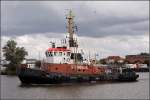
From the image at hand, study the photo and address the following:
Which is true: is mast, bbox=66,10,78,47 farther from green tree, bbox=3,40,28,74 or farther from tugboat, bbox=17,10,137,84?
green tree, bbox=3,40,28,74

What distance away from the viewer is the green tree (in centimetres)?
11069

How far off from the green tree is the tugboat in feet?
152

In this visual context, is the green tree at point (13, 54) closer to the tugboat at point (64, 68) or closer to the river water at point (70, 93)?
the tugboat at point (64, 68)

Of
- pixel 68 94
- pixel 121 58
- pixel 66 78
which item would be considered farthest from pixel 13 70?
pixel 121 58

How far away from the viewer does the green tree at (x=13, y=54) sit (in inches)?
4358

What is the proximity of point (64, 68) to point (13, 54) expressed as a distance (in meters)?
51.1

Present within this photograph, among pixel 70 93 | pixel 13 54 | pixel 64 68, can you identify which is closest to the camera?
pixel 70 93

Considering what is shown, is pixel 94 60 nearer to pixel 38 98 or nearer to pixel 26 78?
pixel 26 78

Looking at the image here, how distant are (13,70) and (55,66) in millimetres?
53333

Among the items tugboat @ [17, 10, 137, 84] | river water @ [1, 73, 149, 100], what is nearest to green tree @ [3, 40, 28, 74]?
tugboat @ [17, 10, 137, 84]

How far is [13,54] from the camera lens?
111 m

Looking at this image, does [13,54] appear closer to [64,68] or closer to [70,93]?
[64,68]

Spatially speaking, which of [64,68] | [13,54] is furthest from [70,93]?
[13,54]

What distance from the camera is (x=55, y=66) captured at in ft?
201
